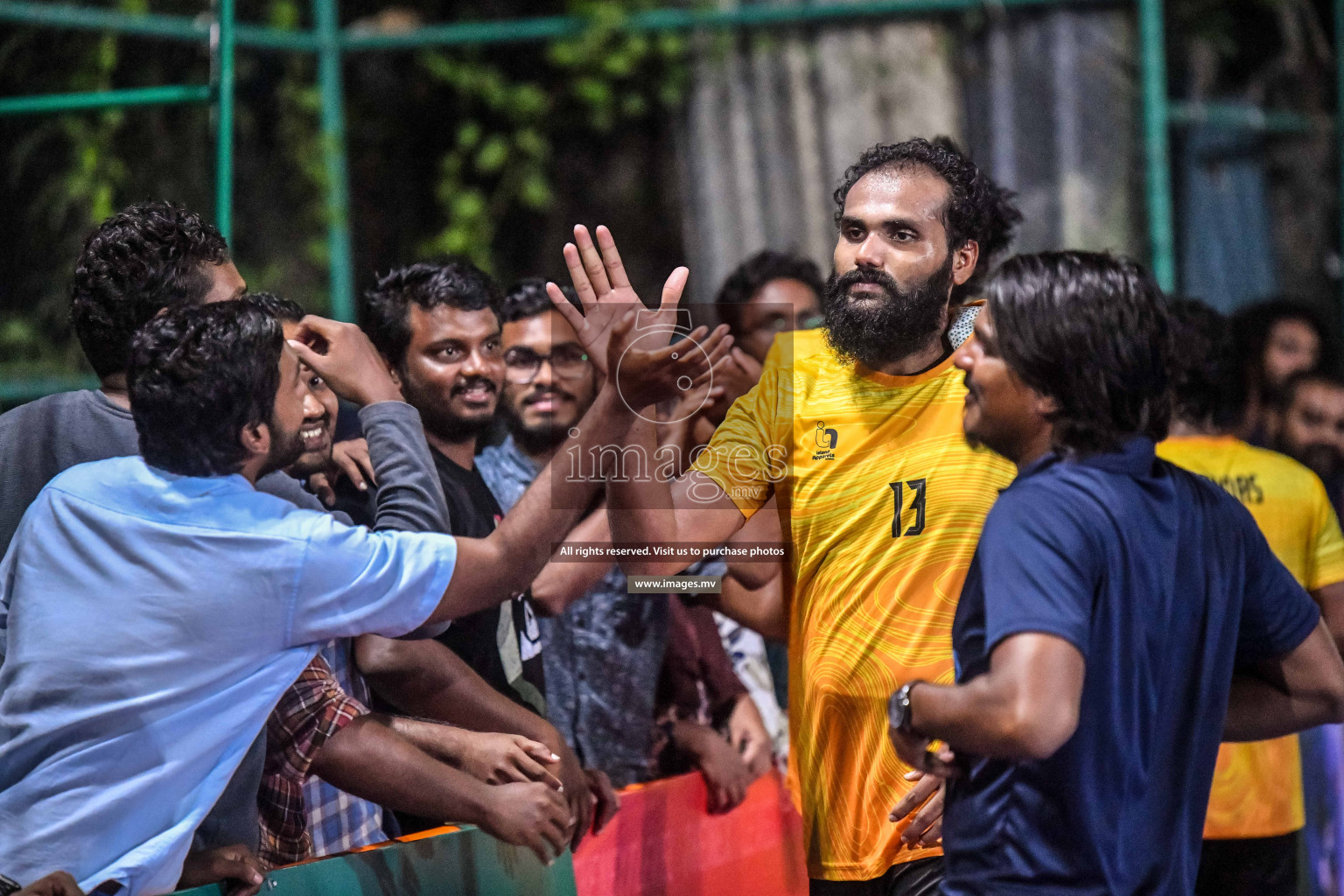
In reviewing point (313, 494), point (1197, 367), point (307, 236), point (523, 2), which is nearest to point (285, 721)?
point (313, 494)

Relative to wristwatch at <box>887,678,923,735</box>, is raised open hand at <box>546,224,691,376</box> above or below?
above

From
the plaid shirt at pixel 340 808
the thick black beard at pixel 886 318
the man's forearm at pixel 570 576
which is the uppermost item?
the thick black beard at pixel 886 318

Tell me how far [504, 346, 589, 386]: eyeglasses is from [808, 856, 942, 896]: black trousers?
1.39 m

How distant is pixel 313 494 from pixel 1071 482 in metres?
1.51

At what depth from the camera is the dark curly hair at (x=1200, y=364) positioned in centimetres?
401

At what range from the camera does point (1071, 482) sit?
2051 mm

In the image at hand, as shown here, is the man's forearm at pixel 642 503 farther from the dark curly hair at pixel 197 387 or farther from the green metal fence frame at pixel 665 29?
the green metal fence frame at pixel 665 29

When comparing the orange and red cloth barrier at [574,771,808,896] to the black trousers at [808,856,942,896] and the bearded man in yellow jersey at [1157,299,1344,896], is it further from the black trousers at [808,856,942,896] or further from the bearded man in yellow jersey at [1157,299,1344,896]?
the bearded man in yellow jersey at [1157,299,1344,896]

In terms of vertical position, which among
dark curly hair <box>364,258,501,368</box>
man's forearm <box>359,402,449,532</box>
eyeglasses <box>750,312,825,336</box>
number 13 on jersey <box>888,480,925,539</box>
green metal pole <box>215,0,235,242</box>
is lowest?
number 13 on jersey <box>888,480,925,539</box>

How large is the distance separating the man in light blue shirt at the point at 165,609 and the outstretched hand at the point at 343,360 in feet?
0.96

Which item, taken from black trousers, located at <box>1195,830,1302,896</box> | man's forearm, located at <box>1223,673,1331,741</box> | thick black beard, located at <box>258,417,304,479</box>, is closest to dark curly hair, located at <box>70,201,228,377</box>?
thick black beard, located at <box>258,417,304,479</box>

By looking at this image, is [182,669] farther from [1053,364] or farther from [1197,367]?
[1197,367]

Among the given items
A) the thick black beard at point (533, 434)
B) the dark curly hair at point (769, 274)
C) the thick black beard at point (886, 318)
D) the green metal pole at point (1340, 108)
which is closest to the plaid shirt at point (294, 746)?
the thick black beard at point (533, 434)

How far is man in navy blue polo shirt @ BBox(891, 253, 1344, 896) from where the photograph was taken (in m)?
1.97
